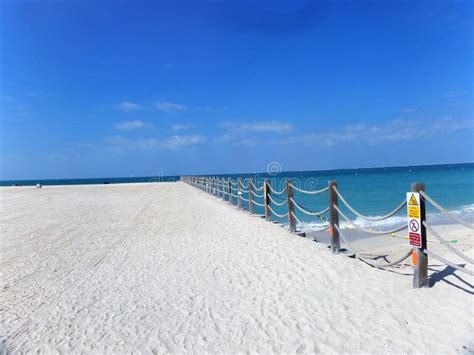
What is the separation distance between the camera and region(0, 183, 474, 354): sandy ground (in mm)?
3199

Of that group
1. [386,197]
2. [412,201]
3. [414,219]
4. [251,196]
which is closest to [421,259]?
[414,219]

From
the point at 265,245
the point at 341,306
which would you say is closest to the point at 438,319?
the point at 341,306

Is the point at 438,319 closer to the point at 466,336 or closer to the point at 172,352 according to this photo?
the point at 466,336

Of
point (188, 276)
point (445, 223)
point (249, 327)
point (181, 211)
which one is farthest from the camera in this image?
point (445, 223)

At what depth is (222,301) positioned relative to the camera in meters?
4.15

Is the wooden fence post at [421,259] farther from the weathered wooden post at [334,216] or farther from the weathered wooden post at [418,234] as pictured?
the weathered wooden post at [334,216]

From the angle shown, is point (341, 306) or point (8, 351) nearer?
point (8, 351)

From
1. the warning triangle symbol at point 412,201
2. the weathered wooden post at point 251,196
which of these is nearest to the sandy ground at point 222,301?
the warning triangle symbol at point 412,201

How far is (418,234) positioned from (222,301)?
2.45 m

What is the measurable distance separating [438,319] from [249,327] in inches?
73.1

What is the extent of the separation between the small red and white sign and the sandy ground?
0.58 metres

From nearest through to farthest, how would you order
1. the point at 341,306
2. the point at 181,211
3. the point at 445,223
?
the point at 341,306, the point at 181,211, the point at 445,223

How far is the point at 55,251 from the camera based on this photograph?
698cm

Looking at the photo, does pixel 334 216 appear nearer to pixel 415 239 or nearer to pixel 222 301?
pixel 415 239
